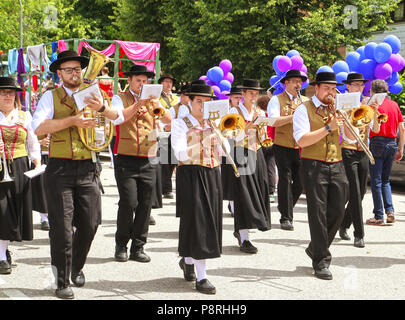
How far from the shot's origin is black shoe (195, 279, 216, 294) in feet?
18.1

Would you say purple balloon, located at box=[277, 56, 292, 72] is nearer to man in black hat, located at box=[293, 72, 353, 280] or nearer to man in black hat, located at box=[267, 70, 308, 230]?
man in black hat, located at box=[267, 70, 308, 230]

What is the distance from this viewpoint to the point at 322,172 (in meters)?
6.24

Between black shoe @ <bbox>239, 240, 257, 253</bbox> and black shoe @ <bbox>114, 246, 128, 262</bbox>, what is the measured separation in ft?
4.75

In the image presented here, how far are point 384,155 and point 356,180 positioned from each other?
1.75 m

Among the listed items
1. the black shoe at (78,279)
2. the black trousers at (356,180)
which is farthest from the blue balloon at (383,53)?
the black shoe at (78,279)

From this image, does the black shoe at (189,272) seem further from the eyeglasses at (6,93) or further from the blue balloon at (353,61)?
the blue balloon at (353,61)

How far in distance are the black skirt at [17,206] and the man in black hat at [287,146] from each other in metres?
3.64

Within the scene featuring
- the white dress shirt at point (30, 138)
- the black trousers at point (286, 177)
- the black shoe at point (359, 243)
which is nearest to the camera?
the white dress shirt at point (30, 138)

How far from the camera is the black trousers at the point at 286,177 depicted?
891cm

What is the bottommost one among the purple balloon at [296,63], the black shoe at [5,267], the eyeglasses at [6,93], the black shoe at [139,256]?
the black shoe at [139,256]

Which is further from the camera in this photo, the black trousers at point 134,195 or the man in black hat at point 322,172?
the black trousers at point 134,195

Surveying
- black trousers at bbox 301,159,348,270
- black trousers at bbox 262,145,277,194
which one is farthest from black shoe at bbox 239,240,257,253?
black trousers at bbox 262,145,277,194

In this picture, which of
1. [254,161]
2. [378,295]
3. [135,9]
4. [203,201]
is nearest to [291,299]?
[378,295]

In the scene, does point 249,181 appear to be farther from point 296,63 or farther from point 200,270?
point 296,63
